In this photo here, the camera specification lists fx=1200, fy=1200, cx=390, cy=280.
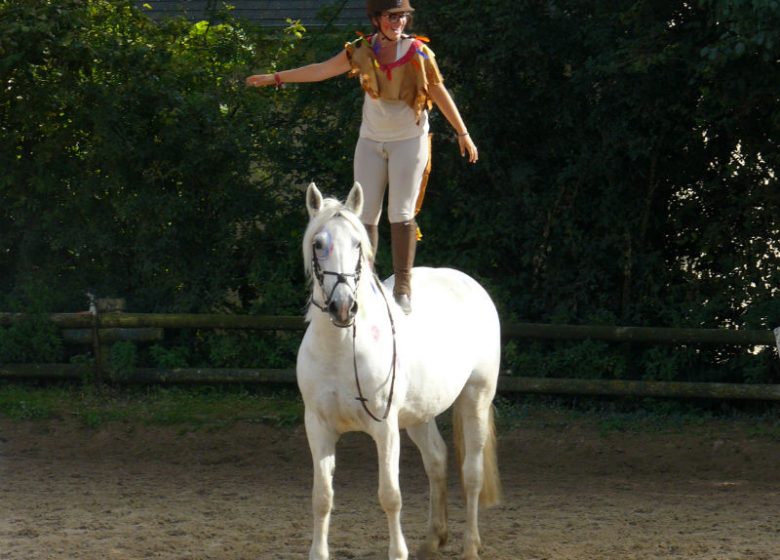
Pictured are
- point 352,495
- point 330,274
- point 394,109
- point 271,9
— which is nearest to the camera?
point 330,274

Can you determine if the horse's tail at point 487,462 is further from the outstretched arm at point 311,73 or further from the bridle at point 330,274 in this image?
the outstretched arm at point 311,73

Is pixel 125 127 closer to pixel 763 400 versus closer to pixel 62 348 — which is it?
pixel 62 348

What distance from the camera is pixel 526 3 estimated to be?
10086 mm

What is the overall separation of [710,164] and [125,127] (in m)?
5.22

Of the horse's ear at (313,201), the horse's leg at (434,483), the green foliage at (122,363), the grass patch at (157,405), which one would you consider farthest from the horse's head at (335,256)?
the green foliage at (122,363)

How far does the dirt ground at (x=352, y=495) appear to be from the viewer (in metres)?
6.64

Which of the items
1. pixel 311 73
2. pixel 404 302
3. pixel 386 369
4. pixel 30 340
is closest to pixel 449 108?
pixel 311 73

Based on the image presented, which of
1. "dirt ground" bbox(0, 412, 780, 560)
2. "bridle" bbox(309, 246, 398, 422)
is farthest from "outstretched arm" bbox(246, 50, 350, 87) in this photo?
"dirt ground" bbox(0, 412, 780, 560)

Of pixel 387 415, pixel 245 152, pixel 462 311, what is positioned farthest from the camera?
pixel 245 152

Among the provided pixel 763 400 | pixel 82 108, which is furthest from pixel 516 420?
pixel 82 108

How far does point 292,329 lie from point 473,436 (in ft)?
12.4

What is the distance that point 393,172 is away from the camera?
244 inches

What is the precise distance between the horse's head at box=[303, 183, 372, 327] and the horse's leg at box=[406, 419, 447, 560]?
4.99 ft

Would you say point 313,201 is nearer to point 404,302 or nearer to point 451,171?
point 404,302
